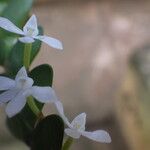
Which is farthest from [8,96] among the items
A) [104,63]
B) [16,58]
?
[104,63]

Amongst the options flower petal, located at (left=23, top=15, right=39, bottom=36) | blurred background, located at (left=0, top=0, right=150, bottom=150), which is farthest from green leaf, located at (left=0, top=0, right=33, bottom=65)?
blurred background, located at (left=0, top=0, right=150, bottom=150)

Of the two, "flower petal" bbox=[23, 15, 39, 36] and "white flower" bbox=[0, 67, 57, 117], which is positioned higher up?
"flower petal" bbox=[23, 15, 39, 36]

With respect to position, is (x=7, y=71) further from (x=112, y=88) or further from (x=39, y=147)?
(x=112, y=88)

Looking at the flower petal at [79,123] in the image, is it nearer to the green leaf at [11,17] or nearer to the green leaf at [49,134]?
the green leaf at [49,134]

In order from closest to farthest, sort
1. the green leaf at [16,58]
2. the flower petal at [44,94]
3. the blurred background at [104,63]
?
1. the flower petal at [44,94]
2. the green leaf at [16,58]
3. the blurred background at [104,63]

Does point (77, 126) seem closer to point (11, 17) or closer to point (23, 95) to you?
point (23, 95)

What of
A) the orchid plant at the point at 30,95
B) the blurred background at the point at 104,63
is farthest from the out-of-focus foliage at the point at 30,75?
the blurred background at the point at 104,63

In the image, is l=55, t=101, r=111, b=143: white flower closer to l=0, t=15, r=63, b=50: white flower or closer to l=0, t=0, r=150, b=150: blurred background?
l=0, t=15, r=63, b=50: white flower
